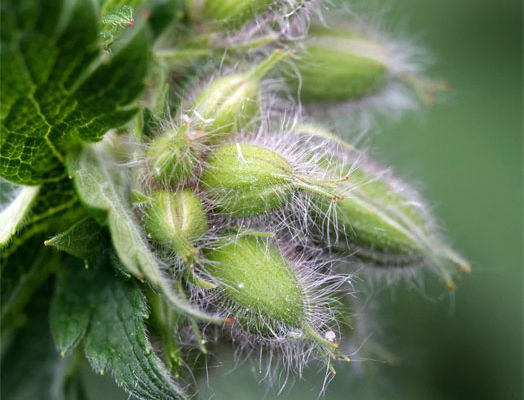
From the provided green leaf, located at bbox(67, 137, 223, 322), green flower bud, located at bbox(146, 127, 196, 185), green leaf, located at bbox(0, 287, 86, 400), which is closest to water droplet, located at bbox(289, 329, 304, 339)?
green leaf, located at bbox(67, 137, 223, 322)

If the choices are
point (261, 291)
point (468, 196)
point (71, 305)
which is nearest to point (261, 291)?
point (261, 291)

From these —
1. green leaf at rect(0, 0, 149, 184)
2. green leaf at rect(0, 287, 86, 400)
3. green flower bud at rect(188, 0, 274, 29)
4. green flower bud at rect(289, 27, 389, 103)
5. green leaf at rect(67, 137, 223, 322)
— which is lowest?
green leaf at rect(0, 287, 86, 400)

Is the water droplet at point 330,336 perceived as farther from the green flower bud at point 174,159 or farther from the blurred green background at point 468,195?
the blurred green background at point 468,195

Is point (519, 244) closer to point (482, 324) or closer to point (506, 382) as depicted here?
point (482, 324)

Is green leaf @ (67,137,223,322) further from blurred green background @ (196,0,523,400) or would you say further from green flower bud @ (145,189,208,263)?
blurred green background @ (196,0,523,400)

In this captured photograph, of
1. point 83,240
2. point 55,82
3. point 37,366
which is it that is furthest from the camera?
point 37,366

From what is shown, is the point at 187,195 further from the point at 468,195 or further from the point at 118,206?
the point at 468,195

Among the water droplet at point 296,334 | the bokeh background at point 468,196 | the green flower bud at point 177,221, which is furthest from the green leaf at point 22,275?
the bokeh background at point 468,196

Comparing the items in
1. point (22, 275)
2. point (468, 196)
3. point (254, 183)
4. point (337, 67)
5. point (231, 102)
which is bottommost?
point (22, 275)

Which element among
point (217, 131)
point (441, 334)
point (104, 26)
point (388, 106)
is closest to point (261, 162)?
point (217, 131)
